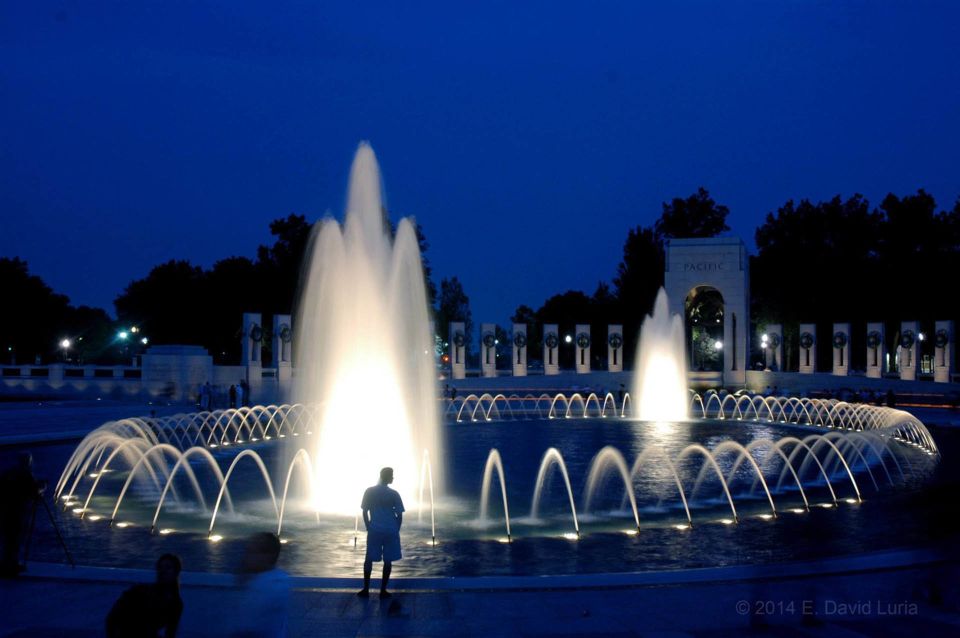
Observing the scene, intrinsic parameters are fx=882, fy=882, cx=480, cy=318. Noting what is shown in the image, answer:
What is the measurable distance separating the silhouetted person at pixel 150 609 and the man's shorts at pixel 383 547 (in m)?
3.87

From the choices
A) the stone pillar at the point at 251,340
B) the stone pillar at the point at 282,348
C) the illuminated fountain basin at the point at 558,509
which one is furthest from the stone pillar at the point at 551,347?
the illuminated fountain basin at the point at 558,509

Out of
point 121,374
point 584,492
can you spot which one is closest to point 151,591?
point 584,492

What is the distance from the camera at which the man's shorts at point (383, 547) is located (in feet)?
28.7

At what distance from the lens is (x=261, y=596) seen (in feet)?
18.4

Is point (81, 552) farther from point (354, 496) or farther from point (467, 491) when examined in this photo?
point (467, 491)

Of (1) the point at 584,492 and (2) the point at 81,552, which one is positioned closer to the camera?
(2) the point at 81,552

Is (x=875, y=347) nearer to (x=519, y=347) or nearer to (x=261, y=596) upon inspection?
(x=519, y=347)

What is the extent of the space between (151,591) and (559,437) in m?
24.6

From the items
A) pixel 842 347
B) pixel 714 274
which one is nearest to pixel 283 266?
pixel 714 274

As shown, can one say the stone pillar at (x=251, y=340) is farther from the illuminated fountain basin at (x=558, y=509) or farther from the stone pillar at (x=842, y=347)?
the stone pillar at (x=842, y=347)

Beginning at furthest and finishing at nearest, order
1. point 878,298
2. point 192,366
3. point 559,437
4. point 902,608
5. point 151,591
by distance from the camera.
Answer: point 878,298 → point 192,366 → point 559,437 → point 902,608 → point 151,591

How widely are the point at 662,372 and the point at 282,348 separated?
20.8 m

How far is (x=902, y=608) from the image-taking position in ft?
26.9

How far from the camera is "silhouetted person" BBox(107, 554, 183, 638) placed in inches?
179
